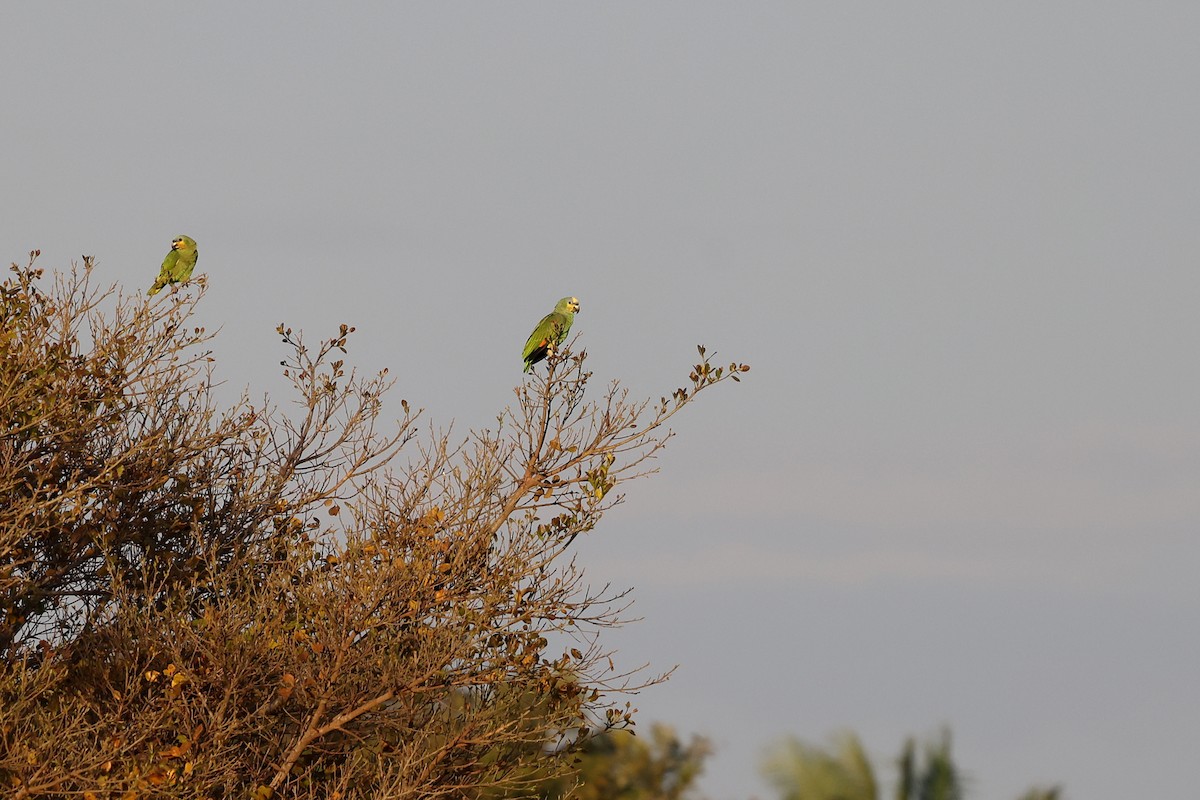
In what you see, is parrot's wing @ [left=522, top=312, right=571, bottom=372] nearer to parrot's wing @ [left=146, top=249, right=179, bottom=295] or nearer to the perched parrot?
the perched parrot

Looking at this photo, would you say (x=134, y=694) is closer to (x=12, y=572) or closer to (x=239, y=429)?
(x=12, y=572)

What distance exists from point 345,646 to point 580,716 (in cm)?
256

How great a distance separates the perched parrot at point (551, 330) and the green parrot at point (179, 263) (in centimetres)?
425

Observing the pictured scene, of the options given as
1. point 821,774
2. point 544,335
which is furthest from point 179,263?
point 821,774

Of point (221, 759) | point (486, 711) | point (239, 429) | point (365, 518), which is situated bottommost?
point (221, 759)

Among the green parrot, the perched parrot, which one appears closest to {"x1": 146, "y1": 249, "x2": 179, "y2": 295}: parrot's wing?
the green parrot

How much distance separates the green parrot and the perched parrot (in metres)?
4.25

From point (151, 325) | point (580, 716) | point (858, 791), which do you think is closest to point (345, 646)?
point (580, 716)

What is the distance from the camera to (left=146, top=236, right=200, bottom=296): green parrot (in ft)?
58.3

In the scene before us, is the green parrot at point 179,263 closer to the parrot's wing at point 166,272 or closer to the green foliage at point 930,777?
the parrot's wing at point 166,272

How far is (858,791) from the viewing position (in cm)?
2345

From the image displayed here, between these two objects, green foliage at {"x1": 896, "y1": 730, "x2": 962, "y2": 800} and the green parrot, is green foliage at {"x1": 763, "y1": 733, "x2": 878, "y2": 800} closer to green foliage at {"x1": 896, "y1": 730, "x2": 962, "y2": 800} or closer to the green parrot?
green foliage at {"x1": 896, "y1": 730, "x2": 962, "y2": 800}

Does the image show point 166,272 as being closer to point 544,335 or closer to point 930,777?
point 544,335

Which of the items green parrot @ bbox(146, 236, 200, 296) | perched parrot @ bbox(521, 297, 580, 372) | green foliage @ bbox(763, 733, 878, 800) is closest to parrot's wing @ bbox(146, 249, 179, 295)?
green parrot @ bbox(146, 236, 200, 296)
